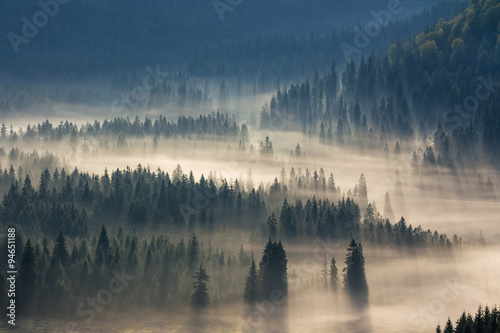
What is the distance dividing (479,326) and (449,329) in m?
7.85

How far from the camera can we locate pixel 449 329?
18962cm

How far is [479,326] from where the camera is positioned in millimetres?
183500
